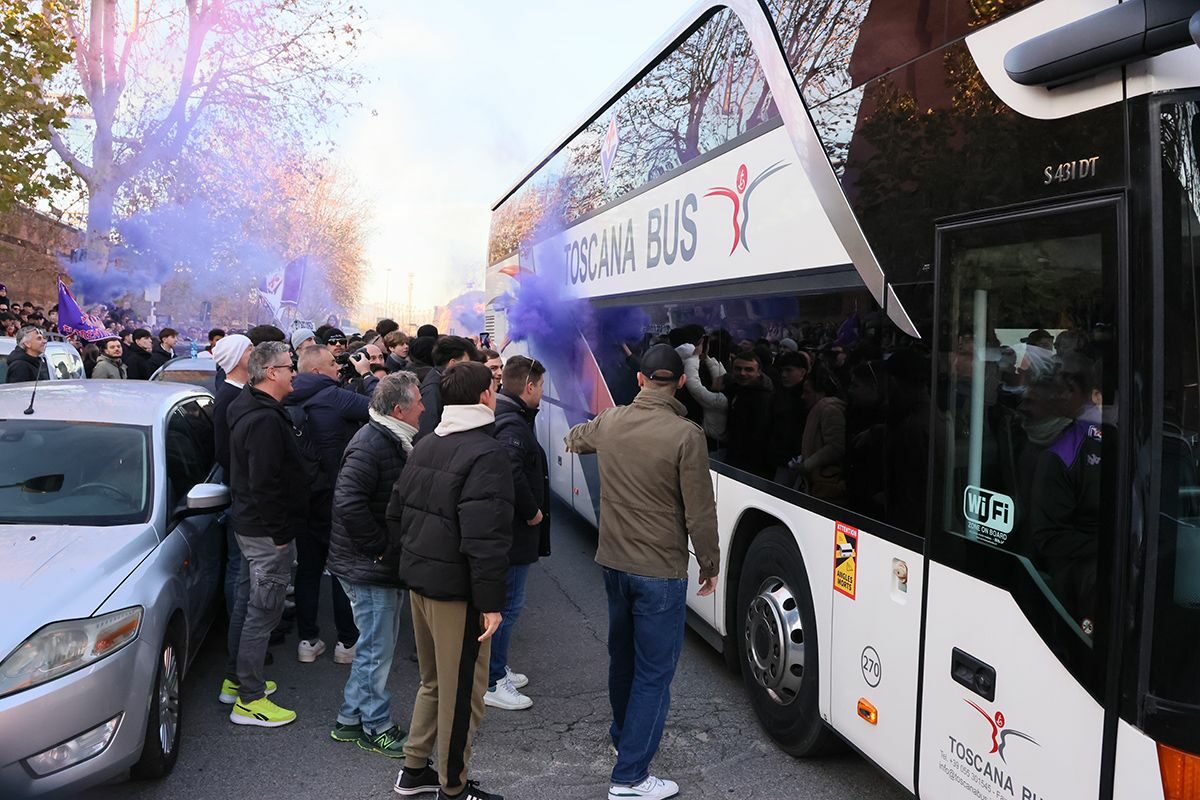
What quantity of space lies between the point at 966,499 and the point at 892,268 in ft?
3.07

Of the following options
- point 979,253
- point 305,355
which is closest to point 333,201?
point 305,355

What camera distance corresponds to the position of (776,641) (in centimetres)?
436

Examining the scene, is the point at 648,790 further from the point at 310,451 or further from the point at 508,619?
the point at 310,451

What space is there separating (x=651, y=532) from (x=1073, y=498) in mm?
1671

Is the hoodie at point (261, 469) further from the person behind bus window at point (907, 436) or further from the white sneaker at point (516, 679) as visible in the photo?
the person behind bus window at point (907, 436)

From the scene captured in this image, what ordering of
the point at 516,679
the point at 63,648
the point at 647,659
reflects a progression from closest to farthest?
1. the point at 63,648
2. the point at 647,659
3. the point at 516,679

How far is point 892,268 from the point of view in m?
3.44

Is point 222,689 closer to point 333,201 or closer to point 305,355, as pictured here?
point 305,355

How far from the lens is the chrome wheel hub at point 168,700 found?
3908mm

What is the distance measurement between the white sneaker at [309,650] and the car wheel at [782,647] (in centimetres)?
265

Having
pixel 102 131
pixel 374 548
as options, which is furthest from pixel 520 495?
pixel 102 131

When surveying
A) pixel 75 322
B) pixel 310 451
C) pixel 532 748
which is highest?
pixel 75 322

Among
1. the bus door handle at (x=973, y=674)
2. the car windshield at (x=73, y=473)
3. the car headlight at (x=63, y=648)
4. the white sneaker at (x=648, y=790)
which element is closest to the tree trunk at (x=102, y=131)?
the car windshield at (x=73, y=473)

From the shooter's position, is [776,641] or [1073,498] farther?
[776,641]
